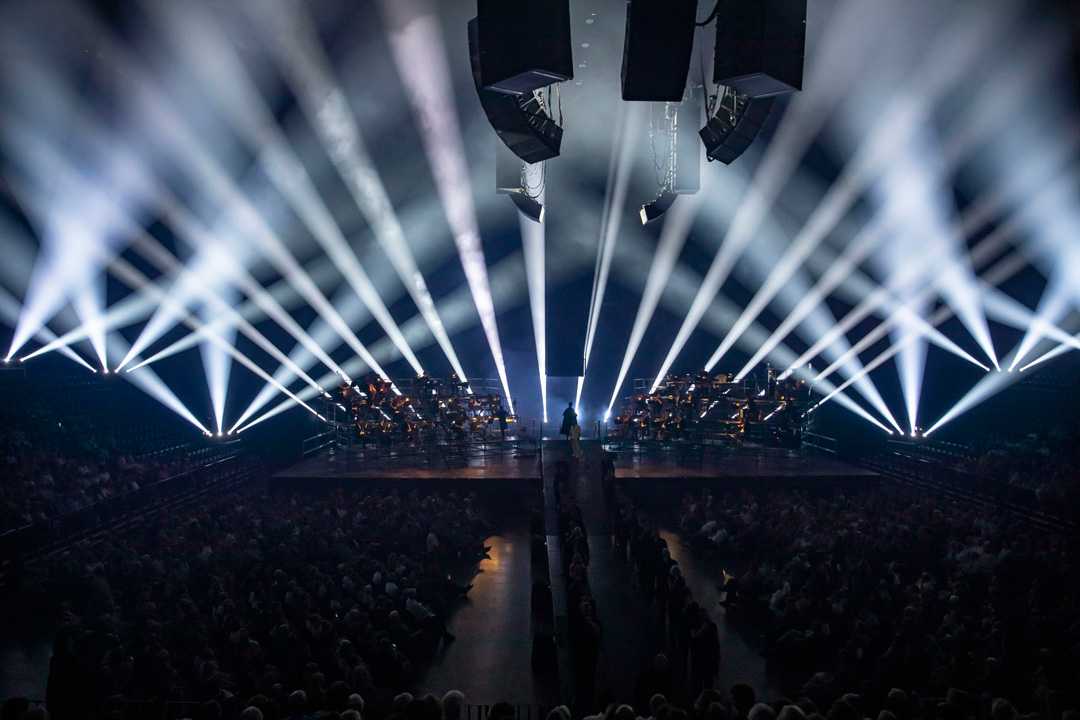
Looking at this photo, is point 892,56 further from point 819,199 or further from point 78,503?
point 78,503

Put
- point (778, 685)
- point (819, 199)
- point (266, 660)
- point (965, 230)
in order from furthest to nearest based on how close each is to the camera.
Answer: point (819, 199)
point (965, 230)
point (778, 685)
point (266, 660)

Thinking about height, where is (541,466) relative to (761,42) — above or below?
below

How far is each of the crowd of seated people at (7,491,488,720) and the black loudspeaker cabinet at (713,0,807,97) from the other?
5.82 metres

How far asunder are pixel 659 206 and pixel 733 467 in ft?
19.6

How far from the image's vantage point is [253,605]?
7.84 m

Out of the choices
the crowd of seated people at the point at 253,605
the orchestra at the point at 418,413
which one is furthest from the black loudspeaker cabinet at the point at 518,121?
the orchestra at the point at 418,413

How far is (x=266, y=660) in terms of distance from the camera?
22.7 ft

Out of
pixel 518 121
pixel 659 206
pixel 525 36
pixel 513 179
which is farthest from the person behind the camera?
pixel 659 206

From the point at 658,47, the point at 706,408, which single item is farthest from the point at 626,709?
the point at 706,408

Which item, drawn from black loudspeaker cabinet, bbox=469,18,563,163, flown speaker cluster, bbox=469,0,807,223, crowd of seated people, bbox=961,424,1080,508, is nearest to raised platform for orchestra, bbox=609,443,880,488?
crowd of seated people, bbox=961,424,1080,508

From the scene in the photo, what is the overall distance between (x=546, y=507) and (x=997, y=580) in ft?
26.6

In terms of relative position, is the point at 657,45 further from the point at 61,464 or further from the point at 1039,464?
the point at 1039,464

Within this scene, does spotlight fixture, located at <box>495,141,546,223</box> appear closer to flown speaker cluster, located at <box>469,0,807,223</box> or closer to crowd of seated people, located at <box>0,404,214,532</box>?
flown speaker cluster, located at <box>469,0,807,223</box>

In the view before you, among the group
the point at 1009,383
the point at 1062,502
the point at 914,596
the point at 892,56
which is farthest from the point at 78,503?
the point at 1009,383
